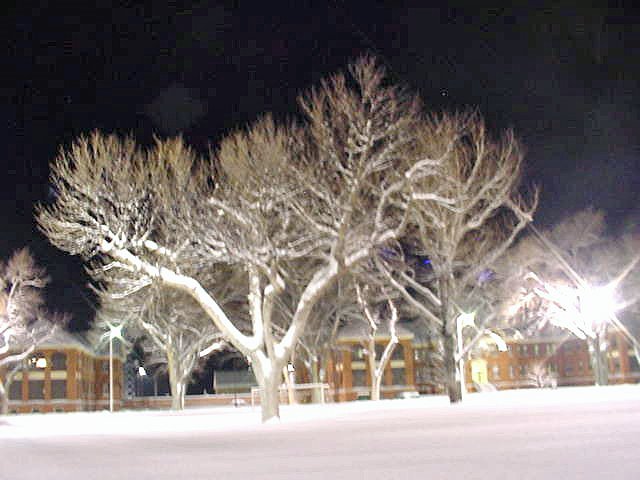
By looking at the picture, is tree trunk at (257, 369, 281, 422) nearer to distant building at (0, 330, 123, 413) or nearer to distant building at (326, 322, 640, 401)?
distant building at (326, 322, 640, 401)

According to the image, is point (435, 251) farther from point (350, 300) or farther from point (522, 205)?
point (350, 300)

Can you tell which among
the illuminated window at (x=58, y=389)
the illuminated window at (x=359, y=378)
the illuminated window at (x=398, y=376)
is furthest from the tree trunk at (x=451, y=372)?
the illuminated window at (x=58, y=389)

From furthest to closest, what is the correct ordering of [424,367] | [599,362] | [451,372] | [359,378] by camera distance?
1. [424,367]
2. [359,378]
3. [599,362]
4. [451,372]

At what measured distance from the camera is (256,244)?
27.0m

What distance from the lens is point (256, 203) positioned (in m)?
26.6

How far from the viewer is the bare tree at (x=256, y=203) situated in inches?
1042

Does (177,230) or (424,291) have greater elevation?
(177,230)

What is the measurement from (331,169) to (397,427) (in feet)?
38.8

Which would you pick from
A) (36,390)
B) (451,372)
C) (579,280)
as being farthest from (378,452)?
(36,390)

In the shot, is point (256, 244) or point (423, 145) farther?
point (423, 145)

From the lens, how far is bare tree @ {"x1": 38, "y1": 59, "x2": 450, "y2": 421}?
1042 inches

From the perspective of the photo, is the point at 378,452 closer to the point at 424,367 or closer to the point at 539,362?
the point at 424,367

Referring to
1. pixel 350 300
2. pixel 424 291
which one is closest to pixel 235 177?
pixel 424 291

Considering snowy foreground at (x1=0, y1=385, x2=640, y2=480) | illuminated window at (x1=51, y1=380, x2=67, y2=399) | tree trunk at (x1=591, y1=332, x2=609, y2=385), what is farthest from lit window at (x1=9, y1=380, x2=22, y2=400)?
snowy foreground at (x1=0, y1=385, x2=640, y2=480)
